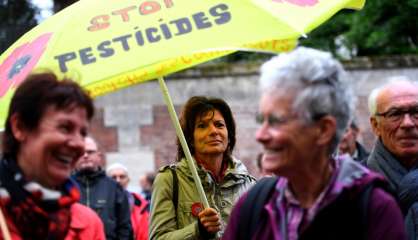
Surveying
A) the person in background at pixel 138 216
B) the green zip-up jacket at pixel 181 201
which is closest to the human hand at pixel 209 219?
the green zip-up jacket at pixel 181 201

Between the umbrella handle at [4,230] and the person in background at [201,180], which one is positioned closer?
the umbrella handle at [4,230]

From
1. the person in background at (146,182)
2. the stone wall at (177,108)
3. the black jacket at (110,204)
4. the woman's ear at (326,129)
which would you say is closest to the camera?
the woman's ear at (326,129)

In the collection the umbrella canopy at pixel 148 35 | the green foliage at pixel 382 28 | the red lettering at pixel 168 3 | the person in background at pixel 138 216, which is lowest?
the person in background at pixel 138 216

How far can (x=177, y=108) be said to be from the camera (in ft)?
46.4

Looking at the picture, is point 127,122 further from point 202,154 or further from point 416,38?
point 202,154

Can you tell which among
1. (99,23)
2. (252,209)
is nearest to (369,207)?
(252,209)

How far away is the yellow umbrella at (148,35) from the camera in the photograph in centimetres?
399

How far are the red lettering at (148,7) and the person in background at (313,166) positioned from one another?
105 cm

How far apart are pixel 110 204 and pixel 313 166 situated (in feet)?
17.6

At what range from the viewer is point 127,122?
14.3 metres

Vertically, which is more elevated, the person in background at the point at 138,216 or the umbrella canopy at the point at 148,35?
the umbrella canopy at the point at 148,35

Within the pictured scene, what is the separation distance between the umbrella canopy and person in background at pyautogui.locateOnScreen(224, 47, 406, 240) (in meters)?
0.74

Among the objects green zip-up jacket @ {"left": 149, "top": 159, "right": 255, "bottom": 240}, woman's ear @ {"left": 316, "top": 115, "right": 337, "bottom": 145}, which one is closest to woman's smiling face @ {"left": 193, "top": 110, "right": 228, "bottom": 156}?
green zip-up jacket @ {"left": 149, "top": 159, "right": 255, "bottom": 240}

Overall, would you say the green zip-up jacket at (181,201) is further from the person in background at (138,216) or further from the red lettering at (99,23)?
the person in background at (138,216)
